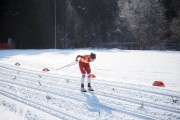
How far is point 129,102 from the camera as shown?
7.12 meters

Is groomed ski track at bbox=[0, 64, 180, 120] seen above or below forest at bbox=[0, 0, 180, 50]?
below

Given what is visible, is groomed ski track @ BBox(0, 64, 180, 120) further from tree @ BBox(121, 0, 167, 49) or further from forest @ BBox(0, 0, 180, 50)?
tree @ BBox(121, 0, 167, 49)

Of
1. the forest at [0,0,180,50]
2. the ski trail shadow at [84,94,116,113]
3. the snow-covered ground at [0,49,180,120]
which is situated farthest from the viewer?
the forest at [0,0,180,50]

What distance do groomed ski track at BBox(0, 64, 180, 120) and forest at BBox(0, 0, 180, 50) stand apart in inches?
1252

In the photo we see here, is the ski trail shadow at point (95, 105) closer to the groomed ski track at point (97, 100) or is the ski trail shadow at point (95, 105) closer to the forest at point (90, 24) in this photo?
the groomed ski track at point (97, 100)

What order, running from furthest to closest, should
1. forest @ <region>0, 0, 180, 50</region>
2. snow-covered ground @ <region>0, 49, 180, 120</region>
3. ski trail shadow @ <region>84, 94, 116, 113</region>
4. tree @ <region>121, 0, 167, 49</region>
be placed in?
forest @ <region>0, 0, 180, 50</region> < tree @ <region>121, 0, 167, 49</region> < ski trail shadow @ <region>84, 94, 116, 113</region> < snow-covered ground @ <region>0, 49, 180, 120</region>

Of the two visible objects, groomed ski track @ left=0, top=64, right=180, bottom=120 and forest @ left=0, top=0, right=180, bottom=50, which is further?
forest @ left=0, top=0, right=180, bottom=50

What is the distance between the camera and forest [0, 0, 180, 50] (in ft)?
136

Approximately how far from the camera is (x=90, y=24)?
170 feet

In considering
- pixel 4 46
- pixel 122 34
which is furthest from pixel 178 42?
pixel 4 46

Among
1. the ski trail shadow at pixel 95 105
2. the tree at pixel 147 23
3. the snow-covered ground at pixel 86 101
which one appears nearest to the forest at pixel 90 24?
the tree at pixel 147 23

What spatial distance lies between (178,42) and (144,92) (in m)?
33.6

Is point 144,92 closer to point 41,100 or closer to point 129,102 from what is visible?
point 129,102

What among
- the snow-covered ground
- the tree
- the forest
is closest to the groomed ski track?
the snow-covered ground
